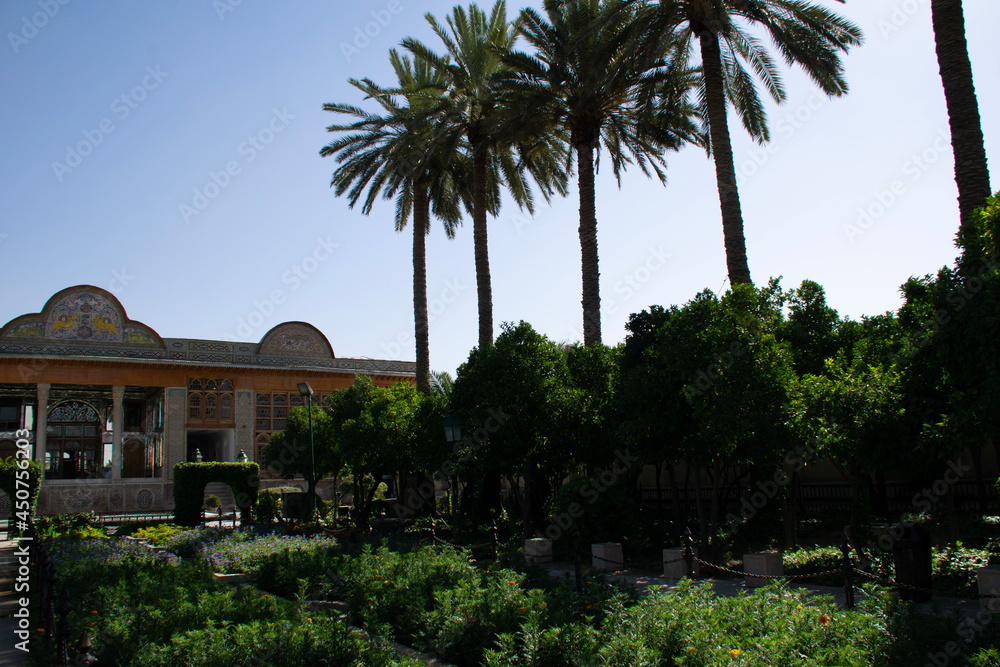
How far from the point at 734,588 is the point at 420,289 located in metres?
15.7

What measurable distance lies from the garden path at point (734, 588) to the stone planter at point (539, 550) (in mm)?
237

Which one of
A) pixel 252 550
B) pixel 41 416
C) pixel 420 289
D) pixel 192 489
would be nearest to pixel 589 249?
pixel 420 289

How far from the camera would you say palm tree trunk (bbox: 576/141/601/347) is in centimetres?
1809

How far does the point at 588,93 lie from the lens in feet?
55.7

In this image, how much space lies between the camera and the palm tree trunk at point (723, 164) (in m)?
14.9

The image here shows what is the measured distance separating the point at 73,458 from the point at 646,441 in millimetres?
41906

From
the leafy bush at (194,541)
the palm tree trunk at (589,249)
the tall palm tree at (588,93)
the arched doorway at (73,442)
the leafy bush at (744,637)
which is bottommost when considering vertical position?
the leafy bush at (194,541)

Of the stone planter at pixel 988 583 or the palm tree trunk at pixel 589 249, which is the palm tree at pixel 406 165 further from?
the stone planter at pixel 988 583

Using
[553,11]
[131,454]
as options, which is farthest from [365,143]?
[131,454]

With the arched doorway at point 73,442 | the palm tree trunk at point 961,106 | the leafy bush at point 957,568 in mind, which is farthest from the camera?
the arched doorway at point 73,442

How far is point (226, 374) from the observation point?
129ft

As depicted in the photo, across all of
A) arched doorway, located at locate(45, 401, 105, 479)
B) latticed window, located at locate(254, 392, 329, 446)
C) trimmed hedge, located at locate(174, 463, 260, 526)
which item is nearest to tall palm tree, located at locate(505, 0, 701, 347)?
trimmed hedge, located at locate(174, 463, 260, 526)

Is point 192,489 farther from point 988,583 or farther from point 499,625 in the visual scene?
point 988,583

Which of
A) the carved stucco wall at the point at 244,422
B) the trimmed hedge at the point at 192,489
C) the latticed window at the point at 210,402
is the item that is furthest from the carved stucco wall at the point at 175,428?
the trimmed hedge at the point at 192,489
